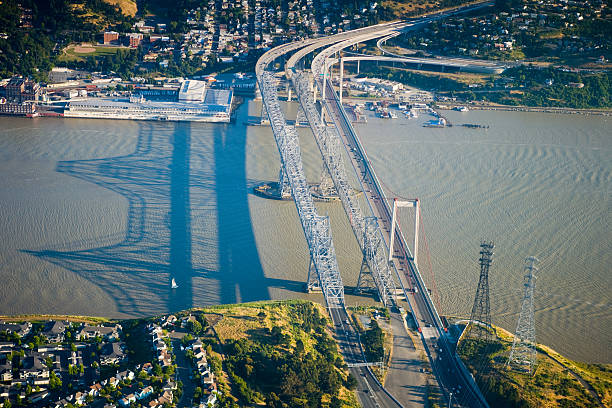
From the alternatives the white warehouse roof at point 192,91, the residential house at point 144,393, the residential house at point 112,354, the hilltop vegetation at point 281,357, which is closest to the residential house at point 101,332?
the residential house at point 112,354

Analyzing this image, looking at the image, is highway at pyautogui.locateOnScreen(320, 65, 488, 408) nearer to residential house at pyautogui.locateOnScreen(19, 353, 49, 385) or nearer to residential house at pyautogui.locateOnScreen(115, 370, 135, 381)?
residential house at pyautogui.locateOnScreen(115, 370, 135, 381)

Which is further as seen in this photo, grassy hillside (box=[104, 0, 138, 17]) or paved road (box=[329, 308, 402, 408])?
grassy hillside (box=[104, 0, 138, 17])

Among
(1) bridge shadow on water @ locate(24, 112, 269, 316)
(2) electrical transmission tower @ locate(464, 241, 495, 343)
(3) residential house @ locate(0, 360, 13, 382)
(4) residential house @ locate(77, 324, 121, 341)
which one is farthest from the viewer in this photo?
(1) bridge shadow on water @ locate(24, 112, 269, 316)

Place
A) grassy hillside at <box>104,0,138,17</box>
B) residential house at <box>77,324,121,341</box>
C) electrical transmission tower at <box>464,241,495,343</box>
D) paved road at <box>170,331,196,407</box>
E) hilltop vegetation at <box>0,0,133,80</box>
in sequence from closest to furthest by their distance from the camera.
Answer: paved road at <box>170,331,196,407</box>
residential house at <box>77,324,121,341</box>
electrical transmission tower at <box>464,241,495,343</box>
hilltop vegetation at <box>0,0,133,80</box>
grassy hillside at <box>104,0,138,17</box>

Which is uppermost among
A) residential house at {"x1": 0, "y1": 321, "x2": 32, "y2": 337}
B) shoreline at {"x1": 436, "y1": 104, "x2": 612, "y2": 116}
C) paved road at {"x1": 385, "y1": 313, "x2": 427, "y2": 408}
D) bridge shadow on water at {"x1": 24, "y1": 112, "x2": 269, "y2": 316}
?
shoreline at {"x1": 436, "y1": 104, "x2": 612, "y2": 116}

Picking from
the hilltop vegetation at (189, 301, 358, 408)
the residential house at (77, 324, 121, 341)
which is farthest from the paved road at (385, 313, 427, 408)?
the residential house at (77, 324, 121, 341)

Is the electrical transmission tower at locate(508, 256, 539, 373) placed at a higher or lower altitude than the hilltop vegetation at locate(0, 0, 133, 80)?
lower

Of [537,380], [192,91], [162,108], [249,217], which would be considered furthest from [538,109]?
[537,380]
